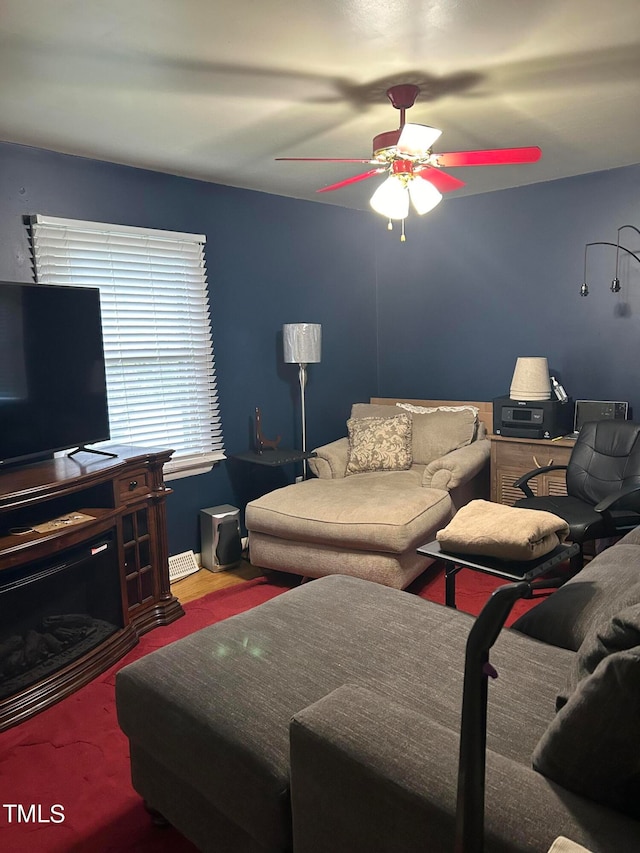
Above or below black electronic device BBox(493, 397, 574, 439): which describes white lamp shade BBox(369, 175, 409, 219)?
above

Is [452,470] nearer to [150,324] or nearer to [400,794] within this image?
[150,324]

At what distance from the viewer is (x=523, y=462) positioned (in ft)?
13.4

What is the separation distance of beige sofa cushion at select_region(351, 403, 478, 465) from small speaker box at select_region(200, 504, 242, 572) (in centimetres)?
133

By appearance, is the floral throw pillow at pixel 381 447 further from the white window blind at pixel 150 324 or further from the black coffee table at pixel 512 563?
the black coffee table at pixel 512 563

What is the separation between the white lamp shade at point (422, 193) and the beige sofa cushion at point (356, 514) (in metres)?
1.52

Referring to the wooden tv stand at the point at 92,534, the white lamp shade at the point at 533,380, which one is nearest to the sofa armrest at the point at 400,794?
the wooden tv stand at the point at 92,534

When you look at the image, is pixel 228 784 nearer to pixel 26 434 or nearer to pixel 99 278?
pixel 26 434

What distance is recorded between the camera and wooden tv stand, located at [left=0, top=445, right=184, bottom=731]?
246 cm

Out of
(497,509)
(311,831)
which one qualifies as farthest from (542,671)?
(311,831)

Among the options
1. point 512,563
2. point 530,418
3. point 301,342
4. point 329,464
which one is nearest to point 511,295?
point 530,418

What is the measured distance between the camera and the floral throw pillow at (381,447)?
13.9 feet

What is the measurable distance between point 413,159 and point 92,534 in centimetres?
206

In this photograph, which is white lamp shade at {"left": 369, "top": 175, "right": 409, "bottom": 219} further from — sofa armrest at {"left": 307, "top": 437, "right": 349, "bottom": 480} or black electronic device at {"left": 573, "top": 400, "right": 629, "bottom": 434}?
black electronic device at {"left": 573, "top": 400, "right": 629, "bottom": 434}

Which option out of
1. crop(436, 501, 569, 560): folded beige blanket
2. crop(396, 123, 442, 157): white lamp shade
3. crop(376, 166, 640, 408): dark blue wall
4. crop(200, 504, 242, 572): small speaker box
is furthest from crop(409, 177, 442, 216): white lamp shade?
crop(200, 504, 242, 572): small speaker box
